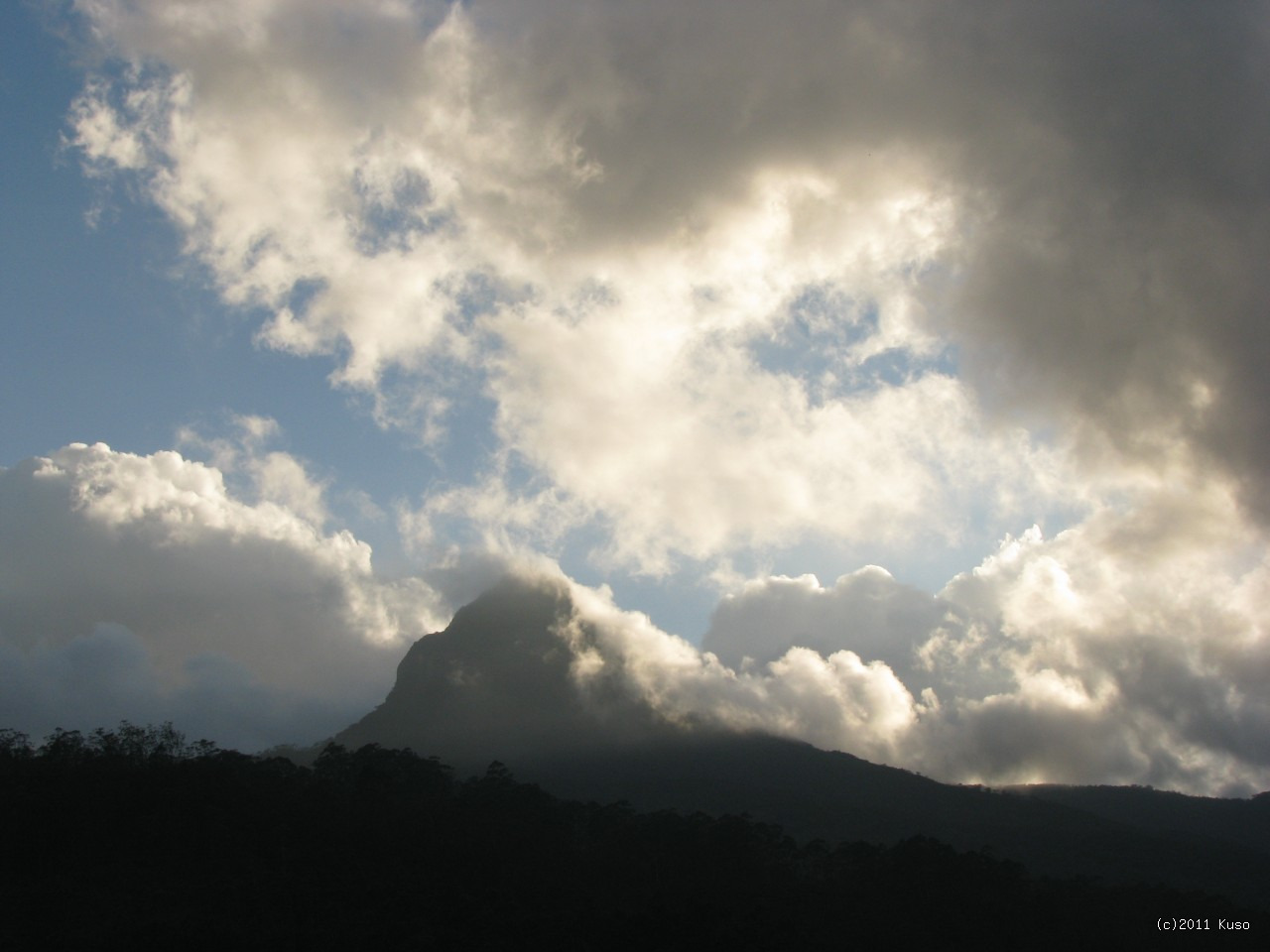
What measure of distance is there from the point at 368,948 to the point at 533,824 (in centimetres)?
5496

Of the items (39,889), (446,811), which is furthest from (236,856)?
(446,811)

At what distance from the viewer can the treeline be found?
246 feet

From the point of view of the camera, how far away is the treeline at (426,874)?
7512 centimetres

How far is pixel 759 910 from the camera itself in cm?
8544

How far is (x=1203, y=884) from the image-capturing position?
591ft

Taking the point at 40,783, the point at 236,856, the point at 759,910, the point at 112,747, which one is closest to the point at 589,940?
the point at 759,910

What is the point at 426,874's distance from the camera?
94188mm

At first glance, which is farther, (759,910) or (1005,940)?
(1005,940)

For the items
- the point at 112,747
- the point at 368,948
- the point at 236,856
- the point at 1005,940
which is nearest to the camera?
the point at 368,948

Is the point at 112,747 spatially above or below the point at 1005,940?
above

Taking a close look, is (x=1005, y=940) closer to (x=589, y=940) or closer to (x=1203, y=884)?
(x=589, y=940)

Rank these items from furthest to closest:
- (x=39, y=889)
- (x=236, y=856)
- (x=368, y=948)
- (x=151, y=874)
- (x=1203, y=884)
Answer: (x=1203, y=884), (x=236, y=856), (x=151, y=874), (x=39, y=889), (x=368, y=948)

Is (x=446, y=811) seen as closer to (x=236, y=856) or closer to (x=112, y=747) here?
(x=236, y=856)

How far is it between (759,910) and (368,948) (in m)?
33.7
